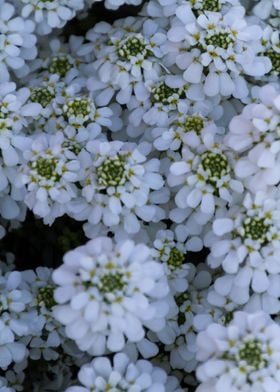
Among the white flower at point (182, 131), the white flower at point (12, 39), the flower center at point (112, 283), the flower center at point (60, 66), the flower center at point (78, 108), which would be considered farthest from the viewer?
the flower center at point (60, 66)

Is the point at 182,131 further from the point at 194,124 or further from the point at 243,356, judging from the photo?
the point at 243,356

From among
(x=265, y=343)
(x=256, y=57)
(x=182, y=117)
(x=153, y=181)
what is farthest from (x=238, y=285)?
(x=256, y=57)

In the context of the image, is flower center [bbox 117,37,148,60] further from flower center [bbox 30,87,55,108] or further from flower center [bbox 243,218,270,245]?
flower center [bbox 243,218,270,245]

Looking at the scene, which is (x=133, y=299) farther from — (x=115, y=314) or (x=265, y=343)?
(x=265, y=343)

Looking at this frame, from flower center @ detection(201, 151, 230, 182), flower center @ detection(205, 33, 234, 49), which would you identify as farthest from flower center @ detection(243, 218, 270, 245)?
flower center @ detection(205, 33, 234, 49)

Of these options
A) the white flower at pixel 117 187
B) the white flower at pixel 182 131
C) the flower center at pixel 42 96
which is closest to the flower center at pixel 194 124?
the white flower at pixel 182 131

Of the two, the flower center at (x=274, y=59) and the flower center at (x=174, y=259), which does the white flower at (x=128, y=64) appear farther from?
the flower center at (x=174, y=259)
